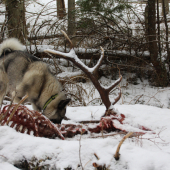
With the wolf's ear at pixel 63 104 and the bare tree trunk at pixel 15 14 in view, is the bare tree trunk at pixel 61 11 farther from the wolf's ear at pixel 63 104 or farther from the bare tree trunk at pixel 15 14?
the wolf's ear at pixel 63 104

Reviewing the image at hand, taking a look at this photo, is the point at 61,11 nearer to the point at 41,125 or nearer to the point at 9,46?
the point at 9,46

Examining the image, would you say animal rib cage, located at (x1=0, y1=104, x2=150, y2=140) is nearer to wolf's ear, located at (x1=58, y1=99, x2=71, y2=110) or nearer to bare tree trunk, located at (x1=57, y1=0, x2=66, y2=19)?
wolf's ear, located at (x1=58, y1=99, x2=71, y2=110)

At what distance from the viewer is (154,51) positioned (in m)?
5.78

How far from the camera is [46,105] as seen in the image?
2938 millimetres

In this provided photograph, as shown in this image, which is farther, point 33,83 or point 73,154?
point 33,83

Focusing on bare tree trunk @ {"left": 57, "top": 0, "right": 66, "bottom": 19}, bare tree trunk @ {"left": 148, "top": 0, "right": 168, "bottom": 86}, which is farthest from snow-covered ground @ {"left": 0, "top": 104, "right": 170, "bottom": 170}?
bare tree trunk @ {"left": 57, "top": 0, "right": 66, "bottom": 19}

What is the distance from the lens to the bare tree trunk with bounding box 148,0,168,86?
5543 mm

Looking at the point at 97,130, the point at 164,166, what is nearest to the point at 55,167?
the point at 164,166

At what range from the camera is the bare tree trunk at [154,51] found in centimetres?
554

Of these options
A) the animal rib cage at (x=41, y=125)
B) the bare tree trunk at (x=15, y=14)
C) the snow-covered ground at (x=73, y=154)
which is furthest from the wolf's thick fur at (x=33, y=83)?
the bare tree trunk at (x=15, y=14)

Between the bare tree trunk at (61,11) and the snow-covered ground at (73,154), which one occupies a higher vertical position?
the bare tree trunk at (61,11)

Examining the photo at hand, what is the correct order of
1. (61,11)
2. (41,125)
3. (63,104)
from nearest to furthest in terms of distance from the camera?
(41,125)
(63,104)
(61,11)

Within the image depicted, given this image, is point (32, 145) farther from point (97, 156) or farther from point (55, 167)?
point (97, 156)

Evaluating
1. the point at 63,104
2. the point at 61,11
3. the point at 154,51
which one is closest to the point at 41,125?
the point at 63,104
